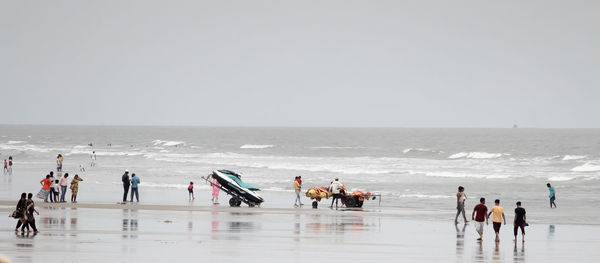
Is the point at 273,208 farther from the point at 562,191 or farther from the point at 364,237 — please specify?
the point at 562,191

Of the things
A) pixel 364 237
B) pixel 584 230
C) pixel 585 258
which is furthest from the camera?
pixel 584 230

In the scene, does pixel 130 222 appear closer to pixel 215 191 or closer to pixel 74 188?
pixel 74 188

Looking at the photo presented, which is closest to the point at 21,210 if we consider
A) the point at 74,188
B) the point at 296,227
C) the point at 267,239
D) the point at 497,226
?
the point at 267,239

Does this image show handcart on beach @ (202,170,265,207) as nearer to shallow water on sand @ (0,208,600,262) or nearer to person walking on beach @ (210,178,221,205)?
person walking on beach @ (210,178,221,205)

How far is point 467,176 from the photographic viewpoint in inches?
2299

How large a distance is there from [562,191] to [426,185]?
8.03 m

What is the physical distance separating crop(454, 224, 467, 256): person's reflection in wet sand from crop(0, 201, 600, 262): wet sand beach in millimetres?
26

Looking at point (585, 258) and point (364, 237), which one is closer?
point (585, 258)

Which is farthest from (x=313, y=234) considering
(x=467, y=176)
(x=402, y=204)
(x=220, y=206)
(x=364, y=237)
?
(x=467, y=176)

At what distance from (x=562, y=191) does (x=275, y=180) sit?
1780cm

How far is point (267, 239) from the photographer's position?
21.7m

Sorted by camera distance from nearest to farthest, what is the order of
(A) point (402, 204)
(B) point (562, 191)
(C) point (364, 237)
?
(C) point (364, 237) < (A) point (402, 204) < (B) point (562, 191)

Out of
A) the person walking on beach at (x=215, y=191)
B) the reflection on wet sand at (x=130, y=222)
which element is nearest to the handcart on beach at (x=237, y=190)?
the person walking on beach at (x=215, y=191)

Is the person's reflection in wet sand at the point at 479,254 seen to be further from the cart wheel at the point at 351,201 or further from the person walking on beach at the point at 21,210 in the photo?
the person walking on beach at the point at 21,210
